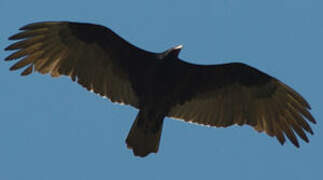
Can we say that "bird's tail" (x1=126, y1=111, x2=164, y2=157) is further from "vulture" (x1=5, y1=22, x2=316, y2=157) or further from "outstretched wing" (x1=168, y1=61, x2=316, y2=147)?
"outstretched wing" (x1=168, y1=61, x2=316, y2=147)

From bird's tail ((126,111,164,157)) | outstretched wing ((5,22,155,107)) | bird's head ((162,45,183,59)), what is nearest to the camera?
bird's head ((162,45,183,59))

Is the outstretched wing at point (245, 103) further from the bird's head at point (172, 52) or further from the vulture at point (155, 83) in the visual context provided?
the bird's head at point (172, 52)

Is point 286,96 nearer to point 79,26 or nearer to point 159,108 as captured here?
point 159,108

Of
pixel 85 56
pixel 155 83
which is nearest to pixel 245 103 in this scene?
pixel 155 83

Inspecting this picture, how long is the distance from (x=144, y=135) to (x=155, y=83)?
0.77m

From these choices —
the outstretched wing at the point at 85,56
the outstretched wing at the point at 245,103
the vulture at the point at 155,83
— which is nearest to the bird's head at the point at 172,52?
the vulture at the point at 155,83

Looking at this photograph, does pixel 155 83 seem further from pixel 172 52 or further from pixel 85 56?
pixel 85 56

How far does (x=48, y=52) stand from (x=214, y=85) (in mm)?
2541

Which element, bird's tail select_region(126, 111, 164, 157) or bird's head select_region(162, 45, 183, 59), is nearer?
bird's head select_region(162, 45, 183, 59)

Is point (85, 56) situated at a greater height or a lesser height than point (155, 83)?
greater

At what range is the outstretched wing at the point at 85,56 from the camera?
10.3 meters

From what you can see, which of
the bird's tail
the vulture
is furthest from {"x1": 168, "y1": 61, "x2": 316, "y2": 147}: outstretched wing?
the bird's tail

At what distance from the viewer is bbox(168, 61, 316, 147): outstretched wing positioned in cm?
1073

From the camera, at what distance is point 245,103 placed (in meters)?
11.0
